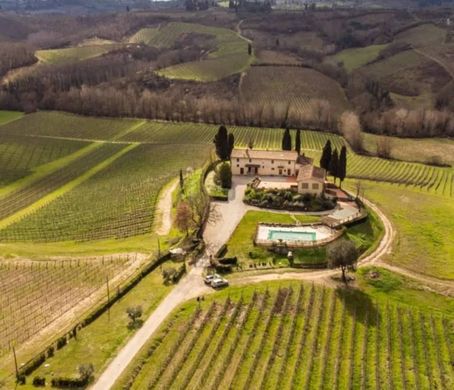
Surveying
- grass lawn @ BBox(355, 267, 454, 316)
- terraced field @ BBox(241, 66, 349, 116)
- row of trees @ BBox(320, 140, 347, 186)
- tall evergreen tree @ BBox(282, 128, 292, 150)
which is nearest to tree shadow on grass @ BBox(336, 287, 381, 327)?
grass lawn @ BBox(355, 267, 454, 316)

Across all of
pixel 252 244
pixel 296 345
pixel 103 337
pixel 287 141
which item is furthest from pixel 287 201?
pixel 103 337

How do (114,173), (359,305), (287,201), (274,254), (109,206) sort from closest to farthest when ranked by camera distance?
1. (359,305)
2. (274,254)
3. (287,201)
4. (109,206)
5. (114,173)

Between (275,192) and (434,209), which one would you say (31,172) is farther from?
(434,209)

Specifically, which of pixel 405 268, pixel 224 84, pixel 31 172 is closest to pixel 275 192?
pixel 405 268

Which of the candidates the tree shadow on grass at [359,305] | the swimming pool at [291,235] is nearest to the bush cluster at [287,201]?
the swimming pool at [291,235]

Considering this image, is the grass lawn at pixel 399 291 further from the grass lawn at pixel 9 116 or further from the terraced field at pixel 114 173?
the grass lawn at pixel 9 116

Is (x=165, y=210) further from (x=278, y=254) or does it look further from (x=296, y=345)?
(x=296, y=345)
